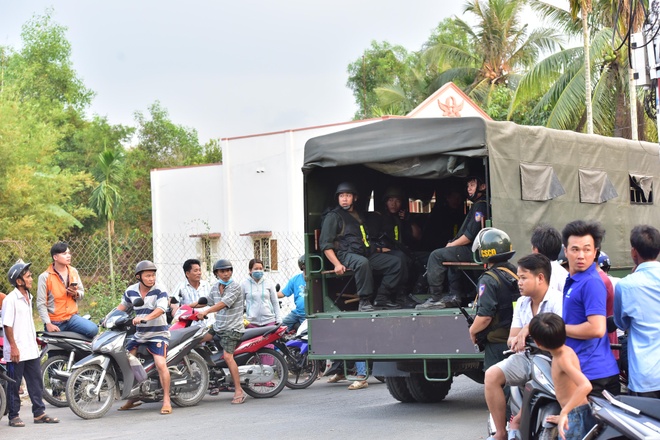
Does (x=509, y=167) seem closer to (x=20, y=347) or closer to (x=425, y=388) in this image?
(x=425, y=388)

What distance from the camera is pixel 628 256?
11648mm

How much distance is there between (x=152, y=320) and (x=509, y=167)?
424 cm

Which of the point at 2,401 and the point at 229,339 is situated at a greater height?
the point at 229,339

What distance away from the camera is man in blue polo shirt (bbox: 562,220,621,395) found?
5.49 metres

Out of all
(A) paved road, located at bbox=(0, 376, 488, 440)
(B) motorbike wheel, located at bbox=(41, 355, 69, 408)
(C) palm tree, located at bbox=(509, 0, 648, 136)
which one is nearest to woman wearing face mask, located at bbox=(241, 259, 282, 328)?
(A) paved road, located at bbox=(0, 376, 488, 440)

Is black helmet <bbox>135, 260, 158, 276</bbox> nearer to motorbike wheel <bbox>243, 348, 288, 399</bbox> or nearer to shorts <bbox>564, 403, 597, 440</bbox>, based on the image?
motorbike wheel <bbox>243, 348, 288, 399</bbox>

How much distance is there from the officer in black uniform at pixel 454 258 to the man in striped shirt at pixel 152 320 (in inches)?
115

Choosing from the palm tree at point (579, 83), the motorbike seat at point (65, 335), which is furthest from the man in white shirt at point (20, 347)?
the palm tree at point (579, 83)

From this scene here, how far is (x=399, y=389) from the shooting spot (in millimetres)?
10484

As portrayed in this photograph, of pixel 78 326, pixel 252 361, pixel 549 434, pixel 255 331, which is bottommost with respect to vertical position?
pixel 252 361

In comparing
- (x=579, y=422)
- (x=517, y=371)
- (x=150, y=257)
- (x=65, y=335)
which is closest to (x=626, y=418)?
(x=579, y=422)

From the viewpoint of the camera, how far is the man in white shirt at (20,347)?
9.77 m

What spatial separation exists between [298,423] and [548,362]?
4.41 metres

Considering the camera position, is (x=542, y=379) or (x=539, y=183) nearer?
(x=542, y=379)
